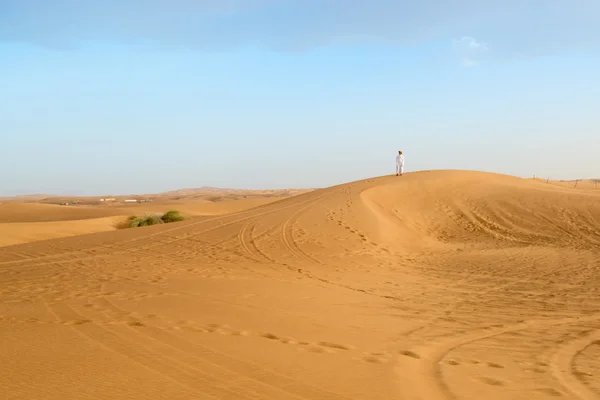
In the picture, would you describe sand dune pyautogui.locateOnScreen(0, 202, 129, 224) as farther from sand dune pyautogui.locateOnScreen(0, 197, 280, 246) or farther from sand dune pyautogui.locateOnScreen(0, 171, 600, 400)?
sand dune pyautogui.locateOnScreen(0, 171, 600, 400)

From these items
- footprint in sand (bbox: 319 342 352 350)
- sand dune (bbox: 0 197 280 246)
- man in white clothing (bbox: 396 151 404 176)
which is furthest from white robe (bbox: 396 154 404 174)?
footprint in sand (bbox: 319 342 352 350)

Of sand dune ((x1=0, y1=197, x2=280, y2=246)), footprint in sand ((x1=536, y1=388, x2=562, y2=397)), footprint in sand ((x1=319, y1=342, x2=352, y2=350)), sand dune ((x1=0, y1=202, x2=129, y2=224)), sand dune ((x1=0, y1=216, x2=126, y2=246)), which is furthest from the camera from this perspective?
sand dune ((x1=0, y1=202, x2=129, y2=224))

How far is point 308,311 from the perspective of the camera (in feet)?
23.2

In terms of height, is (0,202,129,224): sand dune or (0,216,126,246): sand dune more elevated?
(0,202,129,224): sand dune

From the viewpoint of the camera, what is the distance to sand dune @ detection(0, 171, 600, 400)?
13.6ft

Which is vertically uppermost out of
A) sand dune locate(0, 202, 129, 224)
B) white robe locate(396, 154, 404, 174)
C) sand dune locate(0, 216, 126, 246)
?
white robe locate(396, 154, 404, 174)

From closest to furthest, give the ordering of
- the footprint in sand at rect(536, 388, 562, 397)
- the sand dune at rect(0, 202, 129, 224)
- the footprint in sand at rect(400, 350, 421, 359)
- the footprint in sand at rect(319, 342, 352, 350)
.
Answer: the footprint in sand at rect(536, 388, 562, 397) → the footprint in sand at rect(400, 350, 421, 359) → the footprint in sand at rect(319, 342, 352, 350) → the sand dune at rect(0, 202, 129, 224)

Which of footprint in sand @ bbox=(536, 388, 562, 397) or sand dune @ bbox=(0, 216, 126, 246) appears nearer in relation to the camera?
footprint in sand @ bbox=(536, 388, 562, 397)

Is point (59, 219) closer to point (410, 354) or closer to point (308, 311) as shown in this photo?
point (308, 311)

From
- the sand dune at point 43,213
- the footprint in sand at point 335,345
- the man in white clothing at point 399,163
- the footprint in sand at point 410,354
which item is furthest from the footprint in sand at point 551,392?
the sand dune at point 43,213

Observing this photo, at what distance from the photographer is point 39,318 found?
20.6 feet

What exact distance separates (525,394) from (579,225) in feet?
48.3

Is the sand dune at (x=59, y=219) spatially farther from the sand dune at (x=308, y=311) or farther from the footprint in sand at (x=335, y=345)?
the footprint in sand at (x=335, y=345)

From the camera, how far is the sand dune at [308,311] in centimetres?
415
